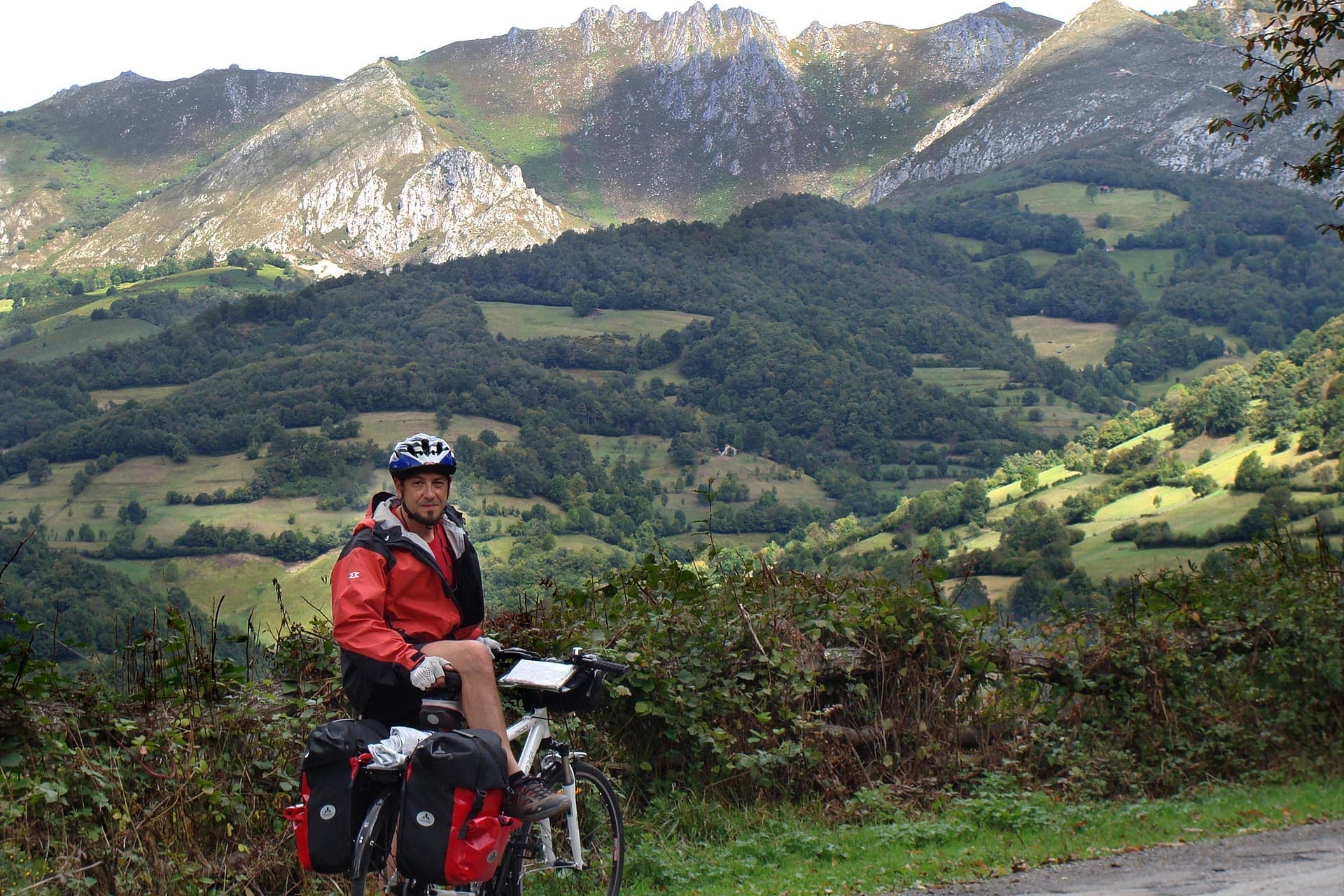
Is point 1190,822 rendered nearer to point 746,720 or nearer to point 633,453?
point 746,720

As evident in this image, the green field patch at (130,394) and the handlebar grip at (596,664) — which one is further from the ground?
the handlebar grip at (596,664)

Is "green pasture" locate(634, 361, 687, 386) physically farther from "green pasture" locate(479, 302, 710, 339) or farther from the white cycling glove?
the white cycling glove

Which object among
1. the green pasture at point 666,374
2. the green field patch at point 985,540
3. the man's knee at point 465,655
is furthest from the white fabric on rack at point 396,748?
the green pasture at point 666,374

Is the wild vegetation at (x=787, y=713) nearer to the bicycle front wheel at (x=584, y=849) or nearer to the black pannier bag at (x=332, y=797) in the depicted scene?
the bicycle front wheel at (x=584, y=849)

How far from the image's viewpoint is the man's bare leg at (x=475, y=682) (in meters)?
4.39

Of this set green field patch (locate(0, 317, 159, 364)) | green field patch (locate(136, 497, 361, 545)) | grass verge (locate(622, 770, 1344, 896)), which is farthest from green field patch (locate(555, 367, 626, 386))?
grass verge (locate(622, 770, 1344, 896))

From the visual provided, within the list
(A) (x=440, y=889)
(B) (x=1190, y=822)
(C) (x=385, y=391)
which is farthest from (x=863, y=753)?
(C) (x=385, y=391)

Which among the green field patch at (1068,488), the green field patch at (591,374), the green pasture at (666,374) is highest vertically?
the green field patch at (591,374)

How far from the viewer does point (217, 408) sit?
427 ft

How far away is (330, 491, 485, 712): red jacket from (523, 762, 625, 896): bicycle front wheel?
820mm

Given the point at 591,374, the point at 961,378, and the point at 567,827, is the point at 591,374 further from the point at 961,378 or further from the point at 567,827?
the point at 567,827

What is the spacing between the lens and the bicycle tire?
424 cm

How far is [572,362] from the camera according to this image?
153000 mm

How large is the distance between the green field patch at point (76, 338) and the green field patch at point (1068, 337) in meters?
125
